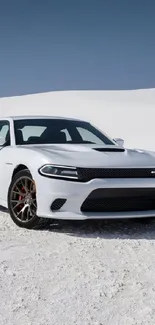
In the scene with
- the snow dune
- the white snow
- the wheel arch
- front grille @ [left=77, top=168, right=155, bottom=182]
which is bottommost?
the snow dune

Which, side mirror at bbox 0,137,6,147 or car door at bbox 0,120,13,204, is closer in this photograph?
car door at bbox 0,120,13,204

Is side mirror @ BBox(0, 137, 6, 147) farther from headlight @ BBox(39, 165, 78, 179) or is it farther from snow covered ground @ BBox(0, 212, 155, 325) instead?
headlight @ BBox(39, 165, 78, 179)

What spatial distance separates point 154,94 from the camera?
40812 mm

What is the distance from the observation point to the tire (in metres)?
4.65

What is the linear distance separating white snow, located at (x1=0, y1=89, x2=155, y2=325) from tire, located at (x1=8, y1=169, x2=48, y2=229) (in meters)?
0.10

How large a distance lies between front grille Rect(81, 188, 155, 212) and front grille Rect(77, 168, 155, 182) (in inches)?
5.9

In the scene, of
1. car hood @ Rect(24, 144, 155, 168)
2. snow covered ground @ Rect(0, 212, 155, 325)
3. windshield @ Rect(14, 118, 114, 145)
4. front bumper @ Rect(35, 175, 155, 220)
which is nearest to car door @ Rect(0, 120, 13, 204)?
windshield @ Rect(14, 118, 114, 145)

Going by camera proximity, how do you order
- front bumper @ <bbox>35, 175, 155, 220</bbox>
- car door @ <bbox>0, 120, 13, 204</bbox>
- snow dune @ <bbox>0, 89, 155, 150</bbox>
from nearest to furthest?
front bumper @ <bbox>35, 175, 155, 220</bbox>
car door @ <bbox>0, 120, 13, 204</bbox>
snow dune @ <bbox>0, 89, 155, 150</bbox>

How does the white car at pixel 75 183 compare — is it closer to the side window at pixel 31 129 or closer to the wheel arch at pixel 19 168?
the wheel arch at pixel 19 168

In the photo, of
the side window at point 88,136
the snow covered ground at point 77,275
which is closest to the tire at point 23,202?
the snow covered ground at point 77,275

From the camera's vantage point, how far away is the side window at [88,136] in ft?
20.3

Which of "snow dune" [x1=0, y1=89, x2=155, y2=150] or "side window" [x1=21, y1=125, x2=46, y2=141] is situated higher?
"side window" [x1=21, y1=125, x2=46, y2=141]

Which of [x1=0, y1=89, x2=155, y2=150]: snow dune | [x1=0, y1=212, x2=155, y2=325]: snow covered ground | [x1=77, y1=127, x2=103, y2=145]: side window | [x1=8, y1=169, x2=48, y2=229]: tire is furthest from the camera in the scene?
[x1=0, y1=89, x2=155, y2=150]: snow dune

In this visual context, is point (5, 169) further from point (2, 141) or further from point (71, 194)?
point (71, 194)
